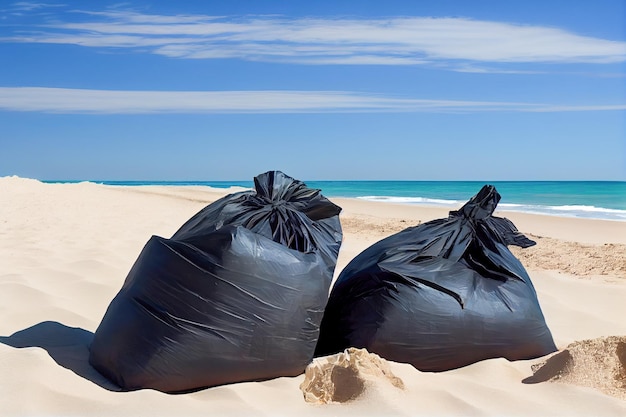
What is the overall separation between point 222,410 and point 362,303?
2.96 ft

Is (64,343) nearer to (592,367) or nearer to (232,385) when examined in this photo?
(232,385)

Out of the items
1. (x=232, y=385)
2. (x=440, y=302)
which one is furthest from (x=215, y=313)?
(x=440, y=302)

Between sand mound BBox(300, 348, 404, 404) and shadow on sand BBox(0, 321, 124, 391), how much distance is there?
0.81 meters

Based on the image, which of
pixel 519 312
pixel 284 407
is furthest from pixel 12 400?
pixel 519 312

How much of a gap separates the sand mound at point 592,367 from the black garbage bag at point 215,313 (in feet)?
3.37

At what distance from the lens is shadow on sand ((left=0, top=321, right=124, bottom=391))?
2.96 m

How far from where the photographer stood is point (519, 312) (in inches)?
129

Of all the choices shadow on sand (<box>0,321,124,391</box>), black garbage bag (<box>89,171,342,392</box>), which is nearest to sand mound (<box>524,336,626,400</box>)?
black garbage bag (<box>89,171,342,392</box>)

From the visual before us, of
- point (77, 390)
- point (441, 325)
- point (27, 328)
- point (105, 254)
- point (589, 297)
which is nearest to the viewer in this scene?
point (77, 390)

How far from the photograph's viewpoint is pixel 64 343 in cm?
344

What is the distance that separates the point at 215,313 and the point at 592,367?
5.23 feet

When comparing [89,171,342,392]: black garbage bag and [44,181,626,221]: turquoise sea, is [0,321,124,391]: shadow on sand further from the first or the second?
[44,181,626,221]: turquoise sea

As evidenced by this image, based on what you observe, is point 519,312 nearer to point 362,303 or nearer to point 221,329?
point 362,303

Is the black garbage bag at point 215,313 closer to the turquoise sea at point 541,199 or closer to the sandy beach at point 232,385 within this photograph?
the sandy beach at point 232,385
